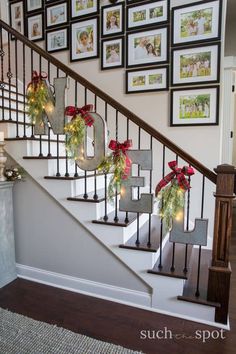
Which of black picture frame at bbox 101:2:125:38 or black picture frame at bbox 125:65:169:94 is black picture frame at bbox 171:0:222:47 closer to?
black picture frame at bbox 125:65:169:94

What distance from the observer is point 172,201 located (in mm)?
1821

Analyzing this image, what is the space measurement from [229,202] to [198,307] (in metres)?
0.81

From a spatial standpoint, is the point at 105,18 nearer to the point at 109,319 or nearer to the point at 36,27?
the point at 36,27

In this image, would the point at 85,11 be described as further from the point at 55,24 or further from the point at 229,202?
the point at 229,202

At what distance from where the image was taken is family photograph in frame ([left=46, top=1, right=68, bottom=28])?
11.0ft

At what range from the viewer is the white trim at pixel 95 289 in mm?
1964

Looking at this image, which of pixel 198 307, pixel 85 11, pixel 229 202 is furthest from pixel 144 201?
pixel 85 11

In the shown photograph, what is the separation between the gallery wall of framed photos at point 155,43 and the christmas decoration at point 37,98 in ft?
3.89

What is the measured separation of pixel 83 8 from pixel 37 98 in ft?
6.09

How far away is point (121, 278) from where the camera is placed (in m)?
2.07

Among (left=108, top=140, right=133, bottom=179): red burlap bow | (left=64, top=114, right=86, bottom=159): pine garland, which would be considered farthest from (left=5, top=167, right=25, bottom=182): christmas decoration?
(left=108, top=140, right=133, bottom=179): red burlap bow

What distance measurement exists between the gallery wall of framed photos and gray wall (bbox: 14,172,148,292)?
163 cm

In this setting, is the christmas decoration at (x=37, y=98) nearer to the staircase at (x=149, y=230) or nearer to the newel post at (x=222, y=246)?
the staircase at (x=149, y=230)

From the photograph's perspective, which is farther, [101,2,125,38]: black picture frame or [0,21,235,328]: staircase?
[101,2,125,38]: black picture frame
